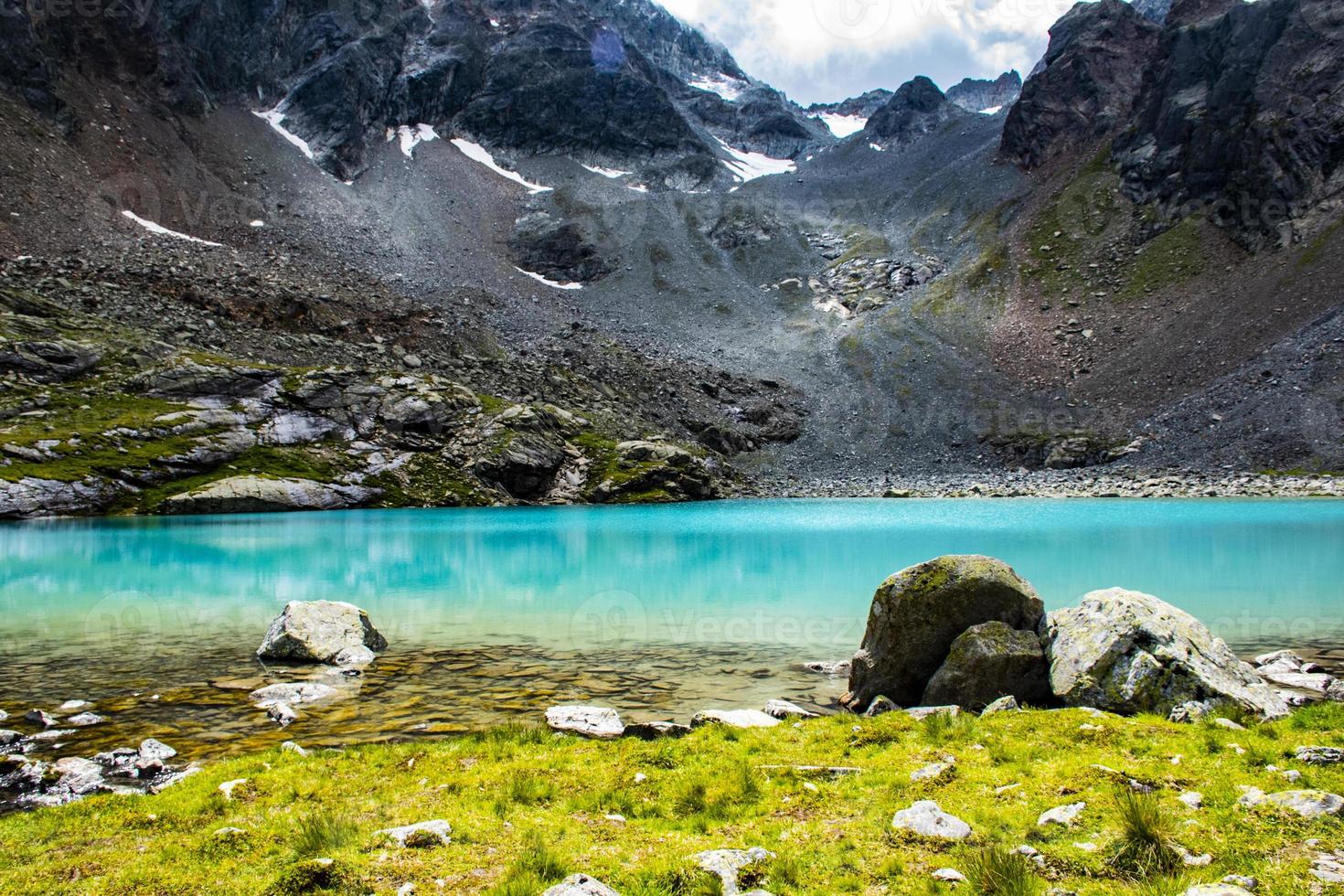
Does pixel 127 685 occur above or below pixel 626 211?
below

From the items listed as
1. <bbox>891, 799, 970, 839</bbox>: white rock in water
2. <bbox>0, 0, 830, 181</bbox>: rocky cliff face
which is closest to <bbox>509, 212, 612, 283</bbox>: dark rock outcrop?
<bbox>0, 0, 830, 181</bbox>: rocky cliff face

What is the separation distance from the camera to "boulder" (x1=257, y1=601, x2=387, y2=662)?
52.7 feet

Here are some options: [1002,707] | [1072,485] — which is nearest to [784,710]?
[1002,707]

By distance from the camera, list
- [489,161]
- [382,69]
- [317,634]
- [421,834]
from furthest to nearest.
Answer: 1. [489,161]
2. [382,69]
3. [317,634]
4. [421,834]

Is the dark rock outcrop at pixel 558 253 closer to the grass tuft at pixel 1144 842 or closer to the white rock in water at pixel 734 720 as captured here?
the white rock in water at pixel 734 720

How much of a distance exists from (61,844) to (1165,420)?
103239mm

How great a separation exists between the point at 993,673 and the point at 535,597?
639 inches

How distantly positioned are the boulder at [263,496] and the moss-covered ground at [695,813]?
59192mm

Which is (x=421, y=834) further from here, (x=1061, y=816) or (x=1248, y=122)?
(x=1248, y=122)

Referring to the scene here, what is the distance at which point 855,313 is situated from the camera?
413 ft

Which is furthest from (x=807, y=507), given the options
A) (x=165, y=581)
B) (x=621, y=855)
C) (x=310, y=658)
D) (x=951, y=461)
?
(x=621, y=855)

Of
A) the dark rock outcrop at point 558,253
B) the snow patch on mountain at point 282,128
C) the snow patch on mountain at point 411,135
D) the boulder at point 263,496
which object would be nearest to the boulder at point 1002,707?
the boulder at point 263,496

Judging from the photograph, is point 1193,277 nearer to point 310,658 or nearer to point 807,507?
point 807,507

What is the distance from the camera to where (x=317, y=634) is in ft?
54.2
